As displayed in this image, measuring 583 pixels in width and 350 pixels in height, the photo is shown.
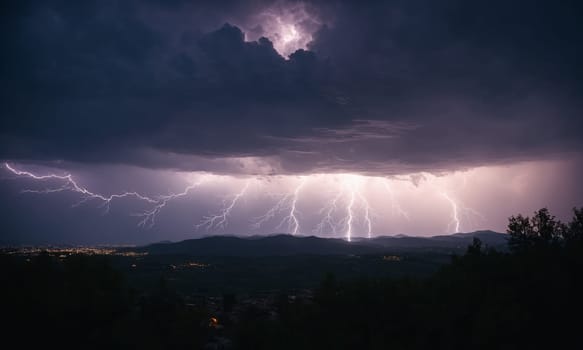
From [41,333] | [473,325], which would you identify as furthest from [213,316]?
[473,325]

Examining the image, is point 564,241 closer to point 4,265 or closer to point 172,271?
point 4,265

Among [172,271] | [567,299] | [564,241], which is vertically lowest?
[172,271]

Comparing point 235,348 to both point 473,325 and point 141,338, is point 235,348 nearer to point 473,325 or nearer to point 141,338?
point 141,338

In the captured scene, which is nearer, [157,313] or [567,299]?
[567,299]

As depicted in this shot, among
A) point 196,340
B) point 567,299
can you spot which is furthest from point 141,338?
point 567,299

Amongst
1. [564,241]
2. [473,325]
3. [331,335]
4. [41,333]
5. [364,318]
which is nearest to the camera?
[41,333]

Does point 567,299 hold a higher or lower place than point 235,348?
higher

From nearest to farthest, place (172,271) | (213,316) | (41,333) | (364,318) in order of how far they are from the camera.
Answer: (41,333) → (364,318) → (213,316) → (172,271)
